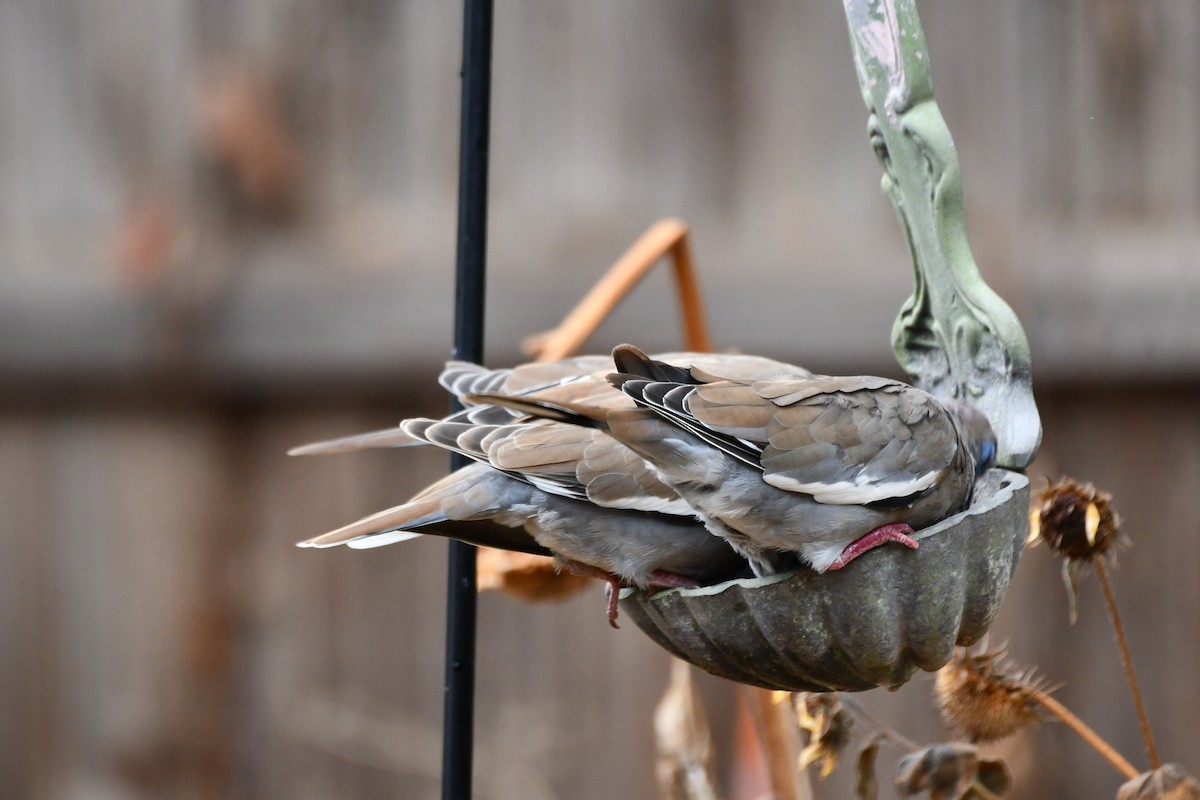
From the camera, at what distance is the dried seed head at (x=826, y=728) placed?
1174 mm

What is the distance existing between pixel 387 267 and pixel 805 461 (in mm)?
1554

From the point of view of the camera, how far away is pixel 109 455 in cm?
253

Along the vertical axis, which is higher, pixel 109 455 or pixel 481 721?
pixel 109 455

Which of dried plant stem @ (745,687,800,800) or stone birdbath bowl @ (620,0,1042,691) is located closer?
stone birdbath bowl @ (620,0,1042,691)

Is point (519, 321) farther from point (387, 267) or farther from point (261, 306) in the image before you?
point (261, 306)

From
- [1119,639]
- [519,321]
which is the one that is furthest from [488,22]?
[519,321]

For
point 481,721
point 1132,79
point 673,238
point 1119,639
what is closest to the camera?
point 1119,639

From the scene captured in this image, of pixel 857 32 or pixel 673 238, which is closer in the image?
pixel 857 32

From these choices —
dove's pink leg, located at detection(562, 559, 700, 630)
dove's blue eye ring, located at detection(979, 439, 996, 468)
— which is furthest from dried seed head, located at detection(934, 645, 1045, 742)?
dove's pink leg, located at detection(562, 559, 700, 630)

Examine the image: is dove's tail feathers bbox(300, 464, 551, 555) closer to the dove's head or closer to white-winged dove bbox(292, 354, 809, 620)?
white-winged dove bbox(292, 354, 809, 620)

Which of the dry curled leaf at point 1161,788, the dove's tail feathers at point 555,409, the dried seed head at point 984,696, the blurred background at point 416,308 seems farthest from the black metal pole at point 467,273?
the blurred background at point 416,308

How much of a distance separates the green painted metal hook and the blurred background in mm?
1148

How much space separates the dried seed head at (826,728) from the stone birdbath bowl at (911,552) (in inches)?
5.5

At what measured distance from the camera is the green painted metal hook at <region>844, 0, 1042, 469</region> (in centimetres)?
111
